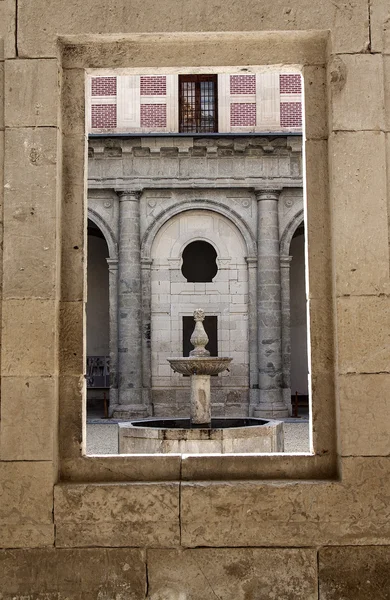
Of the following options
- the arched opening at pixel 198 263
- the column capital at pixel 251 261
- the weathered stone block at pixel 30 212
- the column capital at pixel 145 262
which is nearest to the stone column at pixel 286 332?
the column capital at pixel 251 261

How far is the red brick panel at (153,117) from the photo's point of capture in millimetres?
19375

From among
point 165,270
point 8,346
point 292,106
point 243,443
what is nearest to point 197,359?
point 243,443

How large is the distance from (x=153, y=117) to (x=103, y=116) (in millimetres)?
1426

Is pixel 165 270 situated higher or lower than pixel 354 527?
higher

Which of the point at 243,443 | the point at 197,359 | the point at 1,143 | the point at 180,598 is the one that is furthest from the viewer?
the point at 197,359

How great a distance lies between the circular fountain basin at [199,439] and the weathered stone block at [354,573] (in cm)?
488

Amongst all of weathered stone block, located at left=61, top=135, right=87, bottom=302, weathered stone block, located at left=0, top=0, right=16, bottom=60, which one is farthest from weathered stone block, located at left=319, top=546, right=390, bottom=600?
weathered stone block, located at left=0, top=0, right=16, bottom=60

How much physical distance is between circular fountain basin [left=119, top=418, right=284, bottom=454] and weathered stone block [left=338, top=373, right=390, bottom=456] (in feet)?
16.2

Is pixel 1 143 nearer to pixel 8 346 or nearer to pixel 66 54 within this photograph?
pixel 66 54

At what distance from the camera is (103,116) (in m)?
19.4

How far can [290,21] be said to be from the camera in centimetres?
426

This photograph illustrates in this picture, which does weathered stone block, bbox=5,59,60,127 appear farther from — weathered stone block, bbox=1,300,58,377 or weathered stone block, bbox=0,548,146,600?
weathered stone block, bbox=0,548,146,600

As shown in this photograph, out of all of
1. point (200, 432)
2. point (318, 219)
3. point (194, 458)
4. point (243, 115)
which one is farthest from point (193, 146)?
point (194, 458)

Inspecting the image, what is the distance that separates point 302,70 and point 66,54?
1560 mm
